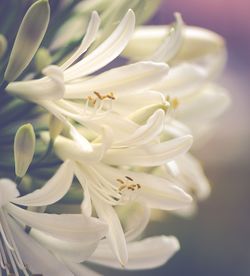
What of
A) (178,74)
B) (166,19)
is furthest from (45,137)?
(166,19)

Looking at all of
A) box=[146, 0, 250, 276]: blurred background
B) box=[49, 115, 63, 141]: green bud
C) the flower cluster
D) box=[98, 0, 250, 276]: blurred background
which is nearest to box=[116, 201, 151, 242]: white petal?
the flower cluster

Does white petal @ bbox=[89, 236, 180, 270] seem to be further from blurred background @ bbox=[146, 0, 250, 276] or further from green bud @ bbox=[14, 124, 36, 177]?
blurred background @ bbox=[146, 0, 250, 276]

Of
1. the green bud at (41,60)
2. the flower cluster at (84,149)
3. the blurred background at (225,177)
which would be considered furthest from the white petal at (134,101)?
the blurred background at (225,177)

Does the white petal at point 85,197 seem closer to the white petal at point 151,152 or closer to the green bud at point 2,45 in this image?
the white petal at point 151,152

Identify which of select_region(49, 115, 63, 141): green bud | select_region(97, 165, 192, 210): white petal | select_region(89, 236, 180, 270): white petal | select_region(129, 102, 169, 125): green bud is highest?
select_region(129, 102, 169, 125): green bud

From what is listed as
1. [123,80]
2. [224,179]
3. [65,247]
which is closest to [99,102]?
[123,80]

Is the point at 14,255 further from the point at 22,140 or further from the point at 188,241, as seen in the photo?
the point at 188,241

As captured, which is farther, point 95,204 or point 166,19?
point 166,19
